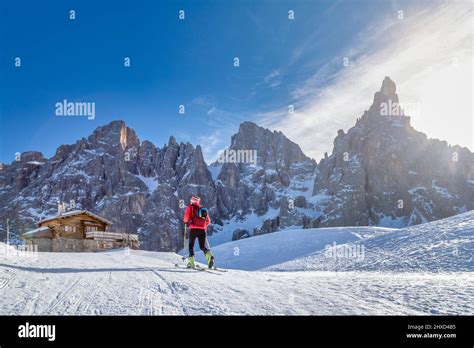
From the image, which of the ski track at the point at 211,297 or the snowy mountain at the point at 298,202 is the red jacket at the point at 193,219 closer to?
the ski track at the point at 211,297

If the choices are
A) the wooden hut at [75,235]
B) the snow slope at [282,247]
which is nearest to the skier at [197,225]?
the snow slope at [282,247]

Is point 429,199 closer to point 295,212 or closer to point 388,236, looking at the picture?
point 295,212

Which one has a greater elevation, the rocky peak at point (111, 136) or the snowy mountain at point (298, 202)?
the rocky peak at point (111, 136)

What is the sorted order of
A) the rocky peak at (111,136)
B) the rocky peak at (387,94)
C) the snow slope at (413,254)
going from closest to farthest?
the snow slope at (413,254) < the rocky peak at (387,94) < the rocky peak at (111,136)

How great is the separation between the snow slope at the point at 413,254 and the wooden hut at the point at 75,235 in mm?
18039

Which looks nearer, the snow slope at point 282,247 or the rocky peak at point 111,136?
the snow slope at point 282,247

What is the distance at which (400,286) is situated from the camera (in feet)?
19.6

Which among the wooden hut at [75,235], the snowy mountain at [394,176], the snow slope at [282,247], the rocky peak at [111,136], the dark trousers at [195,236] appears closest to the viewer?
the dark trousers at [195,236]

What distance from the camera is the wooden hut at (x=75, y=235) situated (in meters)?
27.8

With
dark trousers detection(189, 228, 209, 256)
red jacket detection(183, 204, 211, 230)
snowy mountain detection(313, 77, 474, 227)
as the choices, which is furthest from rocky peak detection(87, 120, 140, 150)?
dark trousers detection(189, 228, 209, 256)

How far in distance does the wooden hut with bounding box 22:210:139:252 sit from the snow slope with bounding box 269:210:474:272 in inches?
710

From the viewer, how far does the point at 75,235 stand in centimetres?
3148

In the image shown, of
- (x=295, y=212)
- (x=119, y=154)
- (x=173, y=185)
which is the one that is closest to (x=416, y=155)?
(x=295, y=212)
